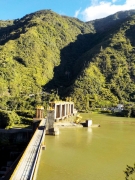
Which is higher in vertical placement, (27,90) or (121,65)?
(121,65)

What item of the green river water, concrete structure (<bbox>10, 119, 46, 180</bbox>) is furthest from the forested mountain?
concrete structure (<bbox>10, 119, 46, 180</bbox>)

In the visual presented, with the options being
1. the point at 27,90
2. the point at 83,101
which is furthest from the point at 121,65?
the point at 27,90

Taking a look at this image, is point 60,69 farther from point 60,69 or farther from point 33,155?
point 33,155

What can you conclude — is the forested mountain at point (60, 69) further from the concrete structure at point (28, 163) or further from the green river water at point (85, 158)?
the concrete structure at point (28, 163)

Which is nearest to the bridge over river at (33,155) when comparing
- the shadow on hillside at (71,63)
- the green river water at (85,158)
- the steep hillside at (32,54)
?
the green river water at (85,158)

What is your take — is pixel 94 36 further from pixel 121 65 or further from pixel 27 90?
pixel 27 90

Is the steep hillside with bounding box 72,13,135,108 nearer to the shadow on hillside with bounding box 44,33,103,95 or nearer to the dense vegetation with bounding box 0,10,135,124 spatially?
the dense vegetation with bounding box 0,10,135,124
